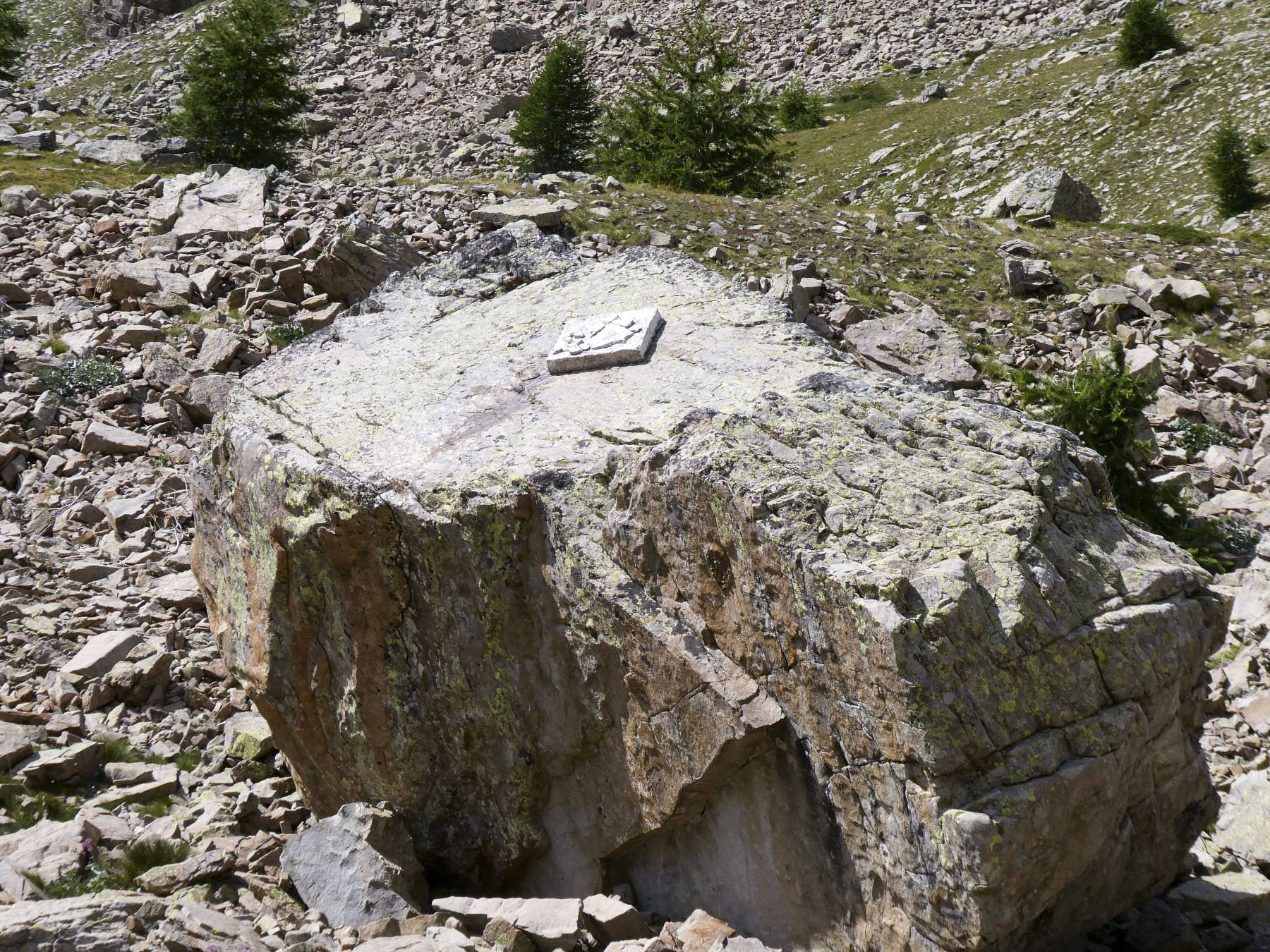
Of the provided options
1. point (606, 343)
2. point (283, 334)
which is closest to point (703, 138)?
point (283, 334)

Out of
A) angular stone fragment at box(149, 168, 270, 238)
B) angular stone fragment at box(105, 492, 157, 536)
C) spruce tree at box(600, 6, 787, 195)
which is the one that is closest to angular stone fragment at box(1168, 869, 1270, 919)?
angular stone fragment at box(105, 492, 157, 536)

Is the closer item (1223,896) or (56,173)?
(1223,896)

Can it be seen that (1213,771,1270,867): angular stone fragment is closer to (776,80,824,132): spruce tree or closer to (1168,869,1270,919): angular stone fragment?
(1168,869,1270,919): angular stone fragment

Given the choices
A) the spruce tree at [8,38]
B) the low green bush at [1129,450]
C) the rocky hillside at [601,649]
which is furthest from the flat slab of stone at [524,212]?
the spruce tree at [8,38]

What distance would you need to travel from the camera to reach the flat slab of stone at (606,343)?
9.09 metres

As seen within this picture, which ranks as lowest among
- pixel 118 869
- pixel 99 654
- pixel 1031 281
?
pixel 118 869

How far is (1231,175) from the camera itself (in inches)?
1302

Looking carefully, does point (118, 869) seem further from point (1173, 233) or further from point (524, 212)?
point (1173, 233)

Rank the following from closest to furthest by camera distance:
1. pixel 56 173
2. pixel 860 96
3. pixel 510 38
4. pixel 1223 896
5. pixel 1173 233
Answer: pixel 1223 896 → pixel 1173 233 → pixel 56 173 → pixel 860 96 → pixel 510 38

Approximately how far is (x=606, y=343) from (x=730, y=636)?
3.45 m

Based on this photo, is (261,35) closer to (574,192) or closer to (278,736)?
(574,192)

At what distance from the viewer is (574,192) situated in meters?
25.6

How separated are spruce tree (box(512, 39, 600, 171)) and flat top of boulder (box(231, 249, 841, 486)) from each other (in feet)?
114

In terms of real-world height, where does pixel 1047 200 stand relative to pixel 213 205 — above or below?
below
